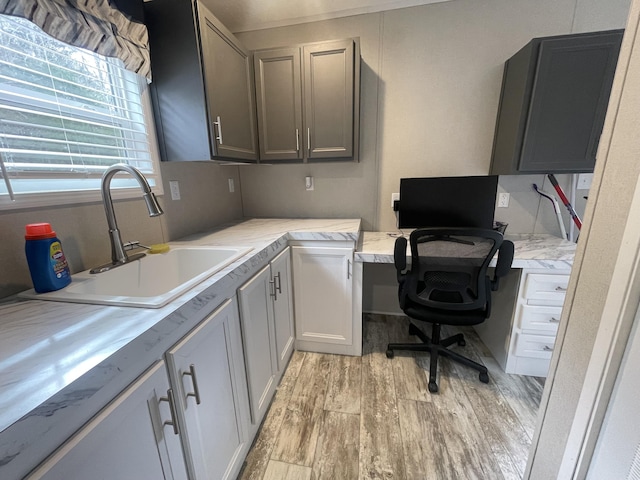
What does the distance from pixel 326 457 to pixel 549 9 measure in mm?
2983

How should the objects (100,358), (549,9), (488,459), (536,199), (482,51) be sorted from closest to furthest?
(100,358) → (488,459) → (549,9) → (482,51) → (536,199)

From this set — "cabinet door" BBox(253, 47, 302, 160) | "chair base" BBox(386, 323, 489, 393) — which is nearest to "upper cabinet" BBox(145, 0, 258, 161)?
"cabinet door" BBox(253, 47, 302, 160)

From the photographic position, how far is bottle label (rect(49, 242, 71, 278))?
83 cm

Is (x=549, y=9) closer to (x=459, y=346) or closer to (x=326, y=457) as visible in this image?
(x=459, y=346)

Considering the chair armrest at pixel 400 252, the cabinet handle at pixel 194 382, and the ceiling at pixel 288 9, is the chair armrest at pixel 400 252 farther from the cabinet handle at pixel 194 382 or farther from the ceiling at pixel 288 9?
the ceiling at pixel 288 9

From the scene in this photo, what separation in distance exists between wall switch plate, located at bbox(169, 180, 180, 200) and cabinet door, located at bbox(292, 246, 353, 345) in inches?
31.7

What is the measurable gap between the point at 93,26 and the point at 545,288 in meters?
2.55

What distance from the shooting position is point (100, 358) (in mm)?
515

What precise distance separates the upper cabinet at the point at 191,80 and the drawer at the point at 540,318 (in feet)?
6.72

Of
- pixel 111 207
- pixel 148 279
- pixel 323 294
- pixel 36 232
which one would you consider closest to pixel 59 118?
pixel 111 207

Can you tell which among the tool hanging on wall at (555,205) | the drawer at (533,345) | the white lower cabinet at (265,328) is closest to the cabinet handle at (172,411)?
the white lower cabinet at (265,328)

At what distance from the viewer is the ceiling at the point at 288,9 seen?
5.84 feet

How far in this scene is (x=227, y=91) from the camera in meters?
1.55

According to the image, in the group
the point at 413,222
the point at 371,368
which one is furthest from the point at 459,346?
the point at 413,222
